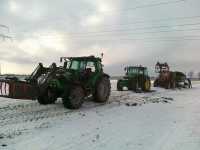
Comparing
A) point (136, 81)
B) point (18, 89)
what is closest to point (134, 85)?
point (136, 81)

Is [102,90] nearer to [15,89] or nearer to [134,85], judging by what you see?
[15,89]

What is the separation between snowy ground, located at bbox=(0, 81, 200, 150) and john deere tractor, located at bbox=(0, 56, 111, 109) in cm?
61

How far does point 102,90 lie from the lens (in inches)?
605

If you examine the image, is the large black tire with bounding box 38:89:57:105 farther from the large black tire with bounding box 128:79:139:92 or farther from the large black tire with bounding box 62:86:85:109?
the large black tire with bounding box 128:79:139:92

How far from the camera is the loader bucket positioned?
456 inches

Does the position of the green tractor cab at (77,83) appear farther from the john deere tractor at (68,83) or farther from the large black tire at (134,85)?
the large black tire at (134,85)

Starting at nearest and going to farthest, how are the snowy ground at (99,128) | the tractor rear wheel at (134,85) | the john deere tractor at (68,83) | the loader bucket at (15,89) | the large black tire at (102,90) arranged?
the snowy ground at (99,128) → the loader bucket at (15,89) → the john deere tractor at (68,83) → the large black tire at (102,90) → the tractor rear wheel at (134,85)

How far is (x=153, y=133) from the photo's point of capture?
873cm

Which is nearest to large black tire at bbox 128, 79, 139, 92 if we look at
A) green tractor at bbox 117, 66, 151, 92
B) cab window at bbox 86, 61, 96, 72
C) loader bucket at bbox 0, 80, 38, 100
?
green tractor at bbox 117, 66, 151, 92

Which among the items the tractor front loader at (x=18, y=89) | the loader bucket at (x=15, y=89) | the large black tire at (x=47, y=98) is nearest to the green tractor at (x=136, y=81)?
the large black tire at (x=47, y=98)

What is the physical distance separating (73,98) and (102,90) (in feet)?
8.56

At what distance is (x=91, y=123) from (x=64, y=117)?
131cm

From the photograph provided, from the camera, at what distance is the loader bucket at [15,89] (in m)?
11.6

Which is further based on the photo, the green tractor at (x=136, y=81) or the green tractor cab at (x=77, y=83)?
the green tractor at (x=136, y=81)
